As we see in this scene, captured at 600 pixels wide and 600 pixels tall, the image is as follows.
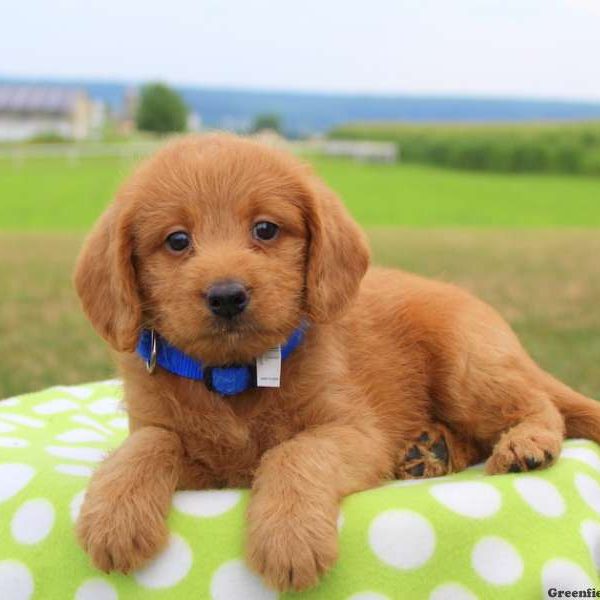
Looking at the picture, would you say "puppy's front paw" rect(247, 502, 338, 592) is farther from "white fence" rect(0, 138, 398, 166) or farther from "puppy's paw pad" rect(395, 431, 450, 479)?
"white fence" rect(0, 138, 398, 166)

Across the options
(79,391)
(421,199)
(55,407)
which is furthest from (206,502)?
(421,199)

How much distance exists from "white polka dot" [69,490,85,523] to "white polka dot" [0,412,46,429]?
144 cm

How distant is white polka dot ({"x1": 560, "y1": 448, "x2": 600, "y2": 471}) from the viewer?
329cm

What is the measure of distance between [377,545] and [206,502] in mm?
545

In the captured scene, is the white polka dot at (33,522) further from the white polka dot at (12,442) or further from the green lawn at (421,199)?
the green lawn at (421,199)

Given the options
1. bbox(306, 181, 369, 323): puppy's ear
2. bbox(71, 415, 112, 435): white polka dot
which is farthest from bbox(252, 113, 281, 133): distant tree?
bbox(71, 415, 112, 435): white polka dot

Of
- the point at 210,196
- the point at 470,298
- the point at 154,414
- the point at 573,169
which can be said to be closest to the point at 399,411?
the point at 470,298

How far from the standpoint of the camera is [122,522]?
256 cm

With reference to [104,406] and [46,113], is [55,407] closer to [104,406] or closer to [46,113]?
[104,406]

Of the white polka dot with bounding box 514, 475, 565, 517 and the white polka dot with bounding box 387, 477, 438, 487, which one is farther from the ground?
the white polka dot with bounding box 514, 475, 565, 517

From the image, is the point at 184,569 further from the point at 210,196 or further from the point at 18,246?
the point at 18,246

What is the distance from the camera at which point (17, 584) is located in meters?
2.77

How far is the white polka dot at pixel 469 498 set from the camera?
280 centimetres

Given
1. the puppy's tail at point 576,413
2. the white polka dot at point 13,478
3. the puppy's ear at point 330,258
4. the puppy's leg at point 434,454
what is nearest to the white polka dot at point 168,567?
the white polka dot at point 13,478
